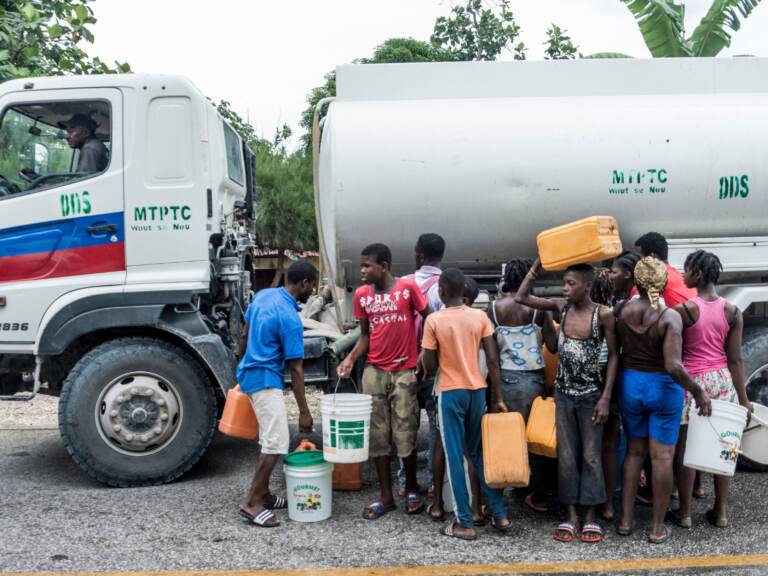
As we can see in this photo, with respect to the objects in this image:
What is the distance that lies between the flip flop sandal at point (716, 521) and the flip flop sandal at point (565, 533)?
83cm

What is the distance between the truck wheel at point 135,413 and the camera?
5160mm

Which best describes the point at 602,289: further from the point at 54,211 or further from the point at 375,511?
the point at 54,211

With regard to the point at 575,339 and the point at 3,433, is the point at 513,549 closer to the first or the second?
the point at 575,339

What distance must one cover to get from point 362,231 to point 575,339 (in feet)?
5.59

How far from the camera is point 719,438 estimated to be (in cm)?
429

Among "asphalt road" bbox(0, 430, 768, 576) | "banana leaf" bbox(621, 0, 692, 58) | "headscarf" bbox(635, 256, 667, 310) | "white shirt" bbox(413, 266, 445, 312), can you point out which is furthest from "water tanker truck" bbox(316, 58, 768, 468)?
"banana leaf" bbox(621, 0, 692, 58)

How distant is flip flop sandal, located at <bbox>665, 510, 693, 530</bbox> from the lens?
178 inches

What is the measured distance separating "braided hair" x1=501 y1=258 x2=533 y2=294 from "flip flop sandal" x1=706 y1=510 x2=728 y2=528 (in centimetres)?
167

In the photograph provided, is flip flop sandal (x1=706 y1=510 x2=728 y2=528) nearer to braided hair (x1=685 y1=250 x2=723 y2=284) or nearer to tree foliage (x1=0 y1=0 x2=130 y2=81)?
braided hair (x1=685 y1=250 x2=723 y2=284)

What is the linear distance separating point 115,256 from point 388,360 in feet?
6.34

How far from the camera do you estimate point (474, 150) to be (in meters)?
5.35

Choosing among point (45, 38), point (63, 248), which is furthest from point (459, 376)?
point (45, 38)

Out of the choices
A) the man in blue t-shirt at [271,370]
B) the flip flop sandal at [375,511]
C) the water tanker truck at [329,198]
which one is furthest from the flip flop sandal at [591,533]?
the water tanker truck at [329,198]

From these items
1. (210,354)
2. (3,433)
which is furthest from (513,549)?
(3,433)
